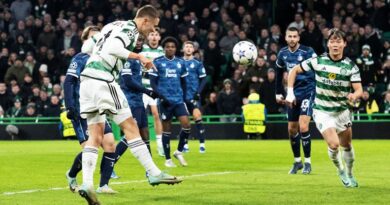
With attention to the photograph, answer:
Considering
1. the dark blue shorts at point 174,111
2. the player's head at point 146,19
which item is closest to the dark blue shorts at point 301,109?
the dark blue shorts at point 174,111

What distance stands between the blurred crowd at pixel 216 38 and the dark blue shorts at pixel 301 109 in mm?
11590

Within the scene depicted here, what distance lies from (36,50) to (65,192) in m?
20.9

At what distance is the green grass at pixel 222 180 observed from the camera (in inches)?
448

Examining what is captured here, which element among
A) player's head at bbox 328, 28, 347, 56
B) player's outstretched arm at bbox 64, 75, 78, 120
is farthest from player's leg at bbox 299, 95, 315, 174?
player's outstretched arm at bbox 64, 75, 78, 120

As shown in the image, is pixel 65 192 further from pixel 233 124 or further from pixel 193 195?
pixel 233 124

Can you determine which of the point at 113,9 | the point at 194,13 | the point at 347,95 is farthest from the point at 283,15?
the point at 347,95

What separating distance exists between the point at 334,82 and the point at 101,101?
11.6ft

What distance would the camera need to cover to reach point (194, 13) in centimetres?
3156

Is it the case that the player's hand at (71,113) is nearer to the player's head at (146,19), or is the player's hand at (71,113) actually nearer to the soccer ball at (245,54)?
the player's head at (146,19)

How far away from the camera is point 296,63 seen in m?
15.7

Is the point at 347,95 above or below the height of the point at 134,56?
below

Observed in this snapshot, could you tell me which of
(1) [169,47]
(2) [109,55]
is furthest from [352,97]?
(1) [169,47]

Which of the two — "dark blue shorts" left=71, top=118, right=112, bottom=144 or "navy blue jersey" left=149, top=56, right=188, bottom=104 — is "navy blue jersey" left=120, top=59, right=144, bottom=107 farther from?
"navy blue jersey" left=149, top=56, right=188, bottom=104

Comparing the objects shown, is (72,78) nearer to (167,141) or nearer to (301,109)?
(301,109)
